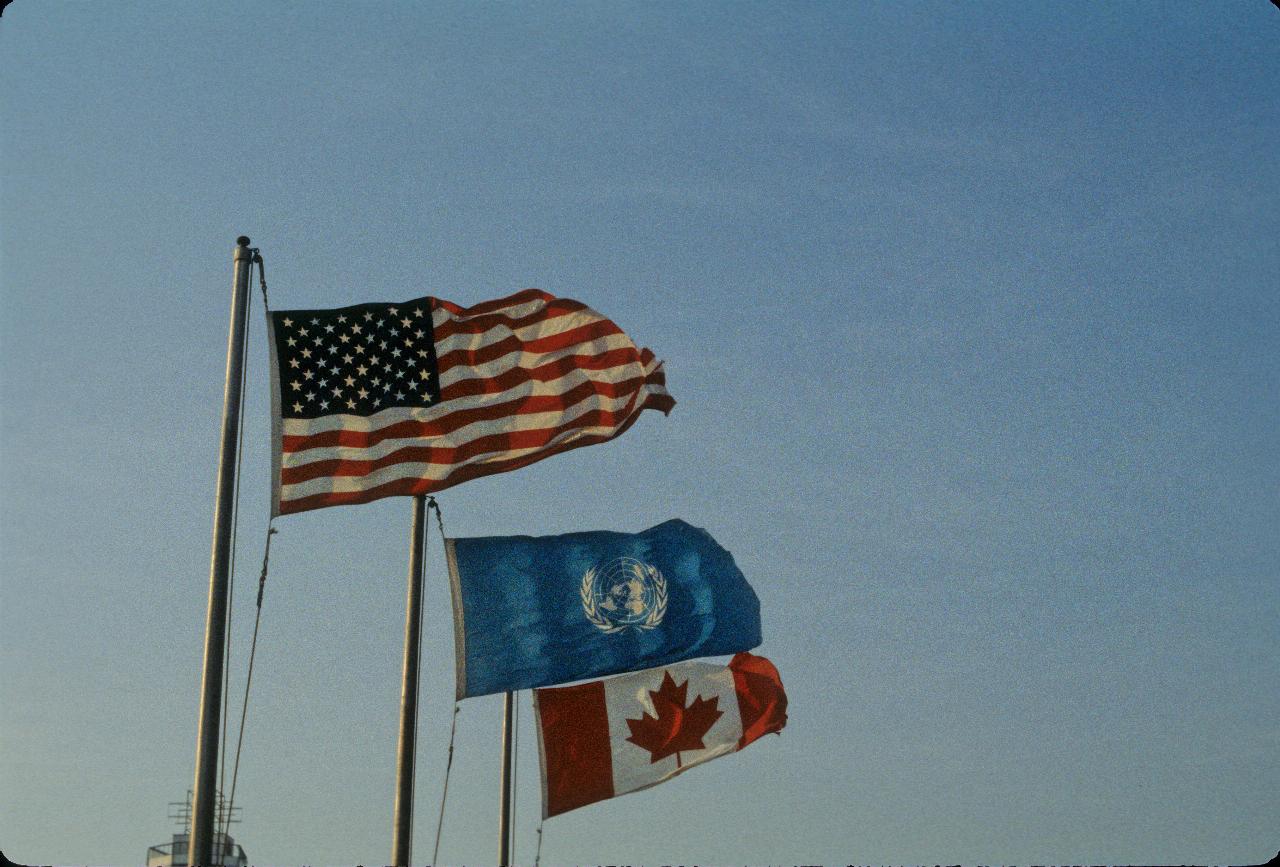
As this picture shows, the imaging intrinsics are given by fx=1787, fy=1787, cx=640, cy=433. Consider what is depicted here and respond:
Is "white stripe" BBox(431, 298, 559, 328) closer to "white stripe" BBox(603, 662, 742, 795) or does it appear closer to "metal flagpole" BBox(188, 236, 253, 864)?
"metal flagpole" BBox(188, 236, 253, 864)

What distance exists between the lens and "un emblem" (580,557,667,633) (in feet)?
91.8

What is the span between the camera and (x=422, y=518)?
2175 centimetres

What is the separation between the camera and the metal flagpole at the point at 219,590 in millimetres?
Result: 15703

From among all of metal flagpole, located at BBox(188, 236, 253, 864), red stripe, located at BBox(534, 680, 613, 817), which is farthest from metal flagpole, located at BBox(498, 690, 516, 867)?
metal flagpole, located at BBox(188, 236, 253, 864)

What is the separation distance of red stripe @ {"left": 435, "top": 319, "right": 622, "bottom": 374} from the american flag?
0.01m

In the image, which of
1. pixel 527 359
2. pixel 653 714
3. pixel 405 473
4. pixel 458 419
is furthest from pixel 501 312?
pixel 653 714

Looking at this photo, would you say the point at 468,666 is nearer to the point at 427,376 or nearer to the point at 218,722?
the point at 427,376

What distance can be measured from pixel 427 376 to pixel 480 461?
1.27 metres

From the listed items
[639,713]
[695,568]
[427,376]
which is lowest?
[639,713]

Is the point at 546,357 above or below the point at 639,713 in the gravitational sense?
above

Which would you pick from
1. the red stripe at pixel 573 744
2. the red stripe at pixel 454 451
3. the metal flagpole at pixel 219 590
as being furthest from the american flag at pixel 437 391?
the red stripe at pixel 573 744

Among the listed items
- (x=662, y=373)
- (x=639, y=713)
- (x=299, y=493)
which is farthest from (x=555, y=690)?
(x=299, y=493)

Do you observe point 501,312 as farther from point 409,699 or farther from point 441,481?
point 409,699

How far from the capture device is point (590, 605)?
27906mm
